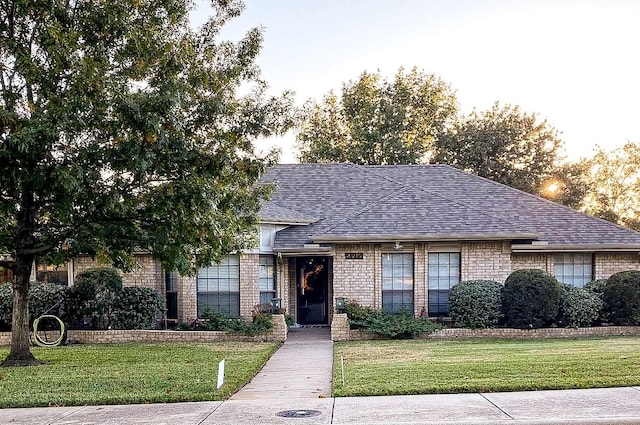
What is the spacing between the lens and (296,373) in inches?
531

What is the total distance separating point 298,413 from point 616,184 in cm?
4480

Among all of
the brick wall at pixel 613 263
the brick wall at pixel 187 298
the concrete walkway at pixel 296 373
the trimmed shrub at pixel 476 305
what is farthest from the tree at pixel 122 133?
the brick wall at pixel 613 263

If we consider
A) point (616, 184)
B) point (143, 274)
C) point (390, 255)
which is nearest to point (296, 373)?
point (390, 255)

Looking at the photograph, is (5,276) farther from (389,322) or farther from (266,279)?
(389,322)

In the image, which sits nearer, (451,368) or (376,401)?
(376,401)

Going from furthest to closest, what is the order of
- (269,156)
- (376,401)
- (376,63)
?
1. (376,63)
2. (269,156)
3. (376,401)

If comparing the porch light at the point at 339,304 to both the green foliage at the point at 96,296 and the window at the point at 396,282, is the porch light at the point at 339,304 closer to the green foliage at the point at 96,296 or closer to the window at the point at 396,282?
the window at the point at 396,282

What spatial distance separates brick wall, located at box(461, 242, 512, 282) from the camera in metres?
20.8

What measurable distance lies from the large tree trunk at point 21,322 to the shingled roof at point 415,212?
25.5 ft

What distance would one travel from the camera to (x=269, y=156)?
15.6m

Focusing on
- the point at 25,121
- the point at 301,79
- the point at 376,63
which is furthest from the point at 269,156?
the point at 376,63

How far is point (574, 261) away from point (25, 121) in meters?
16.0

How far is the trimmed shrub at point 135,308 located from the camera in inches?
774

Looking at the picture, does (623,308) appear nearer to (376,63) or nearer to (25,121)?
(25,121)
